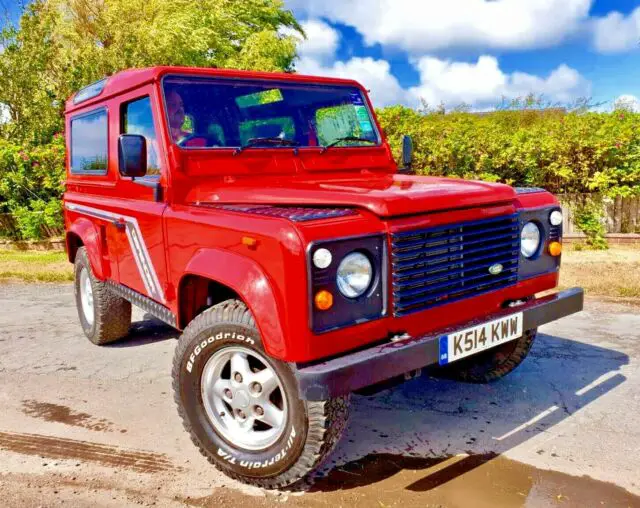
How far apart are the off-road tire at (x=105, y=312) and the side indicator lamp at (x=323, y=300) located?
281 cm

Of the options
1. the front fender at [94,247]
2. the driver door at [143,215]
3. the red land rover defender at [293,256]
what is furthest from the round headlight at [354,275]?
the front fender at [94,247]

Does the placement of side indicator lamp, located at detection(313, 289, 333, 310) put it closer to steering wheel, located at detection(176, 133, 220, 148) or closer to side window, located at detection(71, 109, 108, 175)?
steering wheel, located at detection(176, 133, 220, 148)

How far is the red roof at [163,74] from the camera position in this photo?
3.56 m

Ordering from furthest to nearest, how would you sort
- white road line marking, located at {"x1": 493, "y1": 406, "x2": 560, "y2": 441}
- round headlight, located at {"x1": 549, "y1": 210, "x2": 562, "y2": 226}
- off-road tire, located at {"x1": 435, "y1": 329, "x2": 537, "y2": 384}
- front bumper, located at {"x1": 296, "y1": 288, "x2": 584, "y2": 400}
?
off-road tire, located at {"x1": 435, "y1": 329, "x2": 537, "y2": 384}
round headlight, located at {"x1": 549, "y1": 210, "x2": 562, "y2": 226}
white road line marking, located at {"x1": 493, "y1": 406, "x2": 560, "y2": 441}
front bumper, located at {"x1": 296, "y1": 288, "x2": 584, "y2": 400}

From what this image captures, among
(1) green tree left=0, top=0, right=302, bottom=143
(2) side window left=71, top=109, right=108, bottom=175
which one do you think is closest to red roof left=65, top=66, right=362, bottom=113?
(2) side window left=71, top=109, right=108, bottom=175

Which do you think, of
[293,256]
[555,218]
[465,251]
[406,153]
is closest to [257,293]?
[293,256]

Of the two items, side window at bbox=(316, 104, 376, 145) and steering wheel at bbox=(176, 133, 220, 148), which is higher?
side window at bbox=(316, 104, 376, 145)

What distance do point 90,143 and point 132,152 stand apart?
1.60 m

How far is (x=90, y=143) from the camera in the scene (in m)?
4.65

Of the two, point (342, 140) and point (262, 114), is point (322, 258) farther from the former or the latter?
point (342, 140)

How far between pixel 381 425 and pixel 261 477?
943mm

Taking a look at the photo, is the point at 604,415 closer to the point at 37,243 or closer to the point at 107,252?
the point at 107,252

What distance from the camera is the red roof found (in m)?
3.56

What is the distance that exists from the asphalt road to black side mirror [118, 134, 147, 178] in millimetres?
1520
